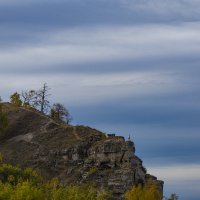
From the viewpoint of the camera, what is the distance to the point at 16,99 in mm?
190375

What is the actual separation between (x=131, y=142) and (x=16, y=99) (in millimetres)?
50714

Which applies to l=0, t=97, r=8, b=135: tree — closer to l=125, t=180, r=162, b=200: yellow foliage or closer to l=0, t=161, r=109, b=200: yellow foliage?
l=0, t=161, r=109, b=200: yellow foliage

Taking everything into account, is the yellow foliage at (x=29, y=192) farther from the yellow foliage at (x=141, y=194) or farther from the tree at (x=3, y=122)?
the tree at (x=3, y=122)

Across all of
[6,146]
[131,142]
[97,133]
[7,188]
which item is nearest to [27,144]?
[6,146]

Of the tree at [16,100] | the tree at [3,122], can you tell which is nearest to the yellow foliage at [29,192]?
the tree at [3,122]

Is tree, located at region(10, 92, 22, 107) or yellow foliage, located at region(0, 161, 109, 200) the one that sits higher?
tree, located at region(10, 92, 22, 107)

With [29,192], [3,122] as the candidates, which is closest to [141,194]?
[29,192]

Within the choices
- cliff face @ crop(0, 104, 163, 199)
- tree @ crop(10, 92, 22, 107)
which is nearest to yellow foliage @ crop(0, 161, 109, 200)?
cliff face @ crop(0, 104, 163, 199)

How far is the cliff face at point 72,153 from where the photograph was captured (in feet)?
466

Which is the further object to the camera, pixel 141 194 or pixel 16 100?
pixel 16 100

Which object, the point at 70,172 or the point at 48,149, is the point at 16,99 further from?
the point at 70,172

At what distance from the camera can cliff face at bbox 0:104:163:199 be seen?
142m

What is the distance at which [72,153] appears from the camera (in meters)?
154

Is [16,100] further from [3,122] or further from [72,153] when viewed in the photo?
[72,153]
